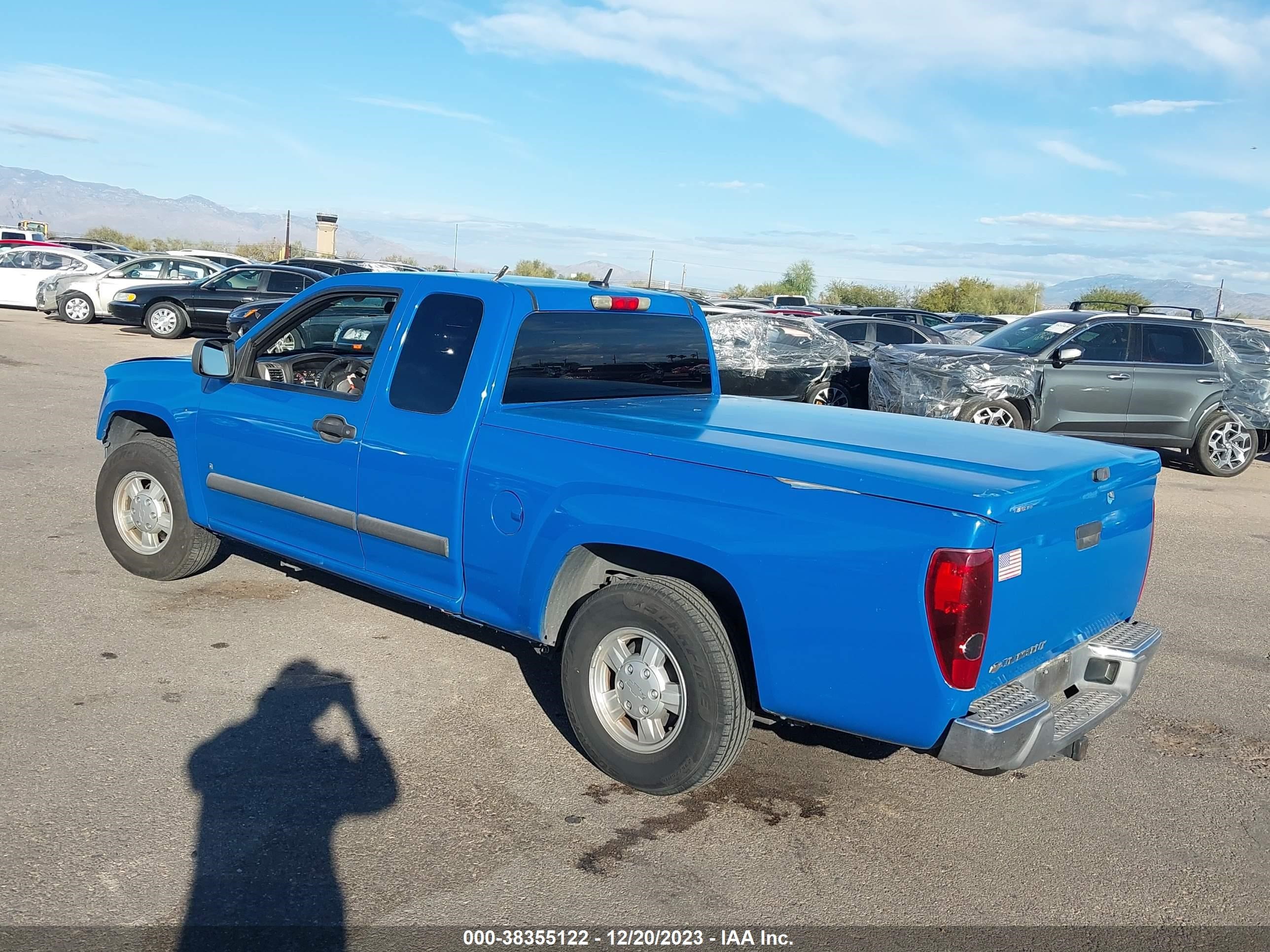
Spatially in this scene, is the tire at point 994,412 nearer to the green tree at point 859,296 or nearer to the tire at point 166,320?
the tire at point 166,320

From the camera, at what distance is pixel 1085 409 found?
12.1 m

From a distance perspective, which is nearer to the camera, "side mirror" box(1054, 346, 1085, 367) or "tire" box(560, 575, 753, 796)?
"tire" box(560, 575, 753, 796)

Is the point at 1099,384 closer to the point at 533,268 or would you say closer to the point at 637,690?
the point at 637,690

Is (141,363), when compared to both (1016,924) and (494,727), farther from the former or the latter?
(1016,924)

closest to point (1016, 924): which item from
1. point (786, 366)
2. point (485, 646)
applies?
point (485, 646)

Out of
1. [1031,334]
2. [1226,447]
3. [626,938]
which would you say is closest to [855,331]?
[1031,334]

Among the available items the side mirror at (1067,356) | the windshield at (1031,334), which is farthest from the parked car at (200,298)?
the side mirror at (1067,356)

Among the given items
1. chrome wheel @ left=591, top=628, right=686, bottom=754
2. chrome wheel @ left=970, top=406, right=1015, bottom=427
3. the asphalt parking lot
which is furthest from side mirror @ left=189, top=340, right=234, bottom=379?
chrome wheel @ left=970, top=406, right=1015, bottom=427

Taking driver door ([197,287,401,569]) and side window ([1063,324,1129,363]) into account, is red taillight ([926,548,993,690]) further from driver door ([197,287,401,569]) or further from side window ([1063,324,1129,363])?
side window ([1063,324,1129,363])

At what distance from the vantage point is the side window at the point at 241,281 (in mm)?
20422

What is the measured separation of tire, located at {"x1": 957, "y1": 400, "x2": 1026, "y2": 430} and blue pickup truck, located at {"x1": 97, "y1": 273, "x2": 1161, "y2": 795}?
6734 mm

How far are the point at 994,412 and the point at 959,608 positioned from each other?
9213 mm

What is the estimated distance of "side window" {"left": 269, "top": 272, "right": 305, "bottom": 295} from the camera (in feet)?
67.2

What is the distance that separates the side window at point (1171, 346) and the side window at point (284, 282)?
14480 millimetres
